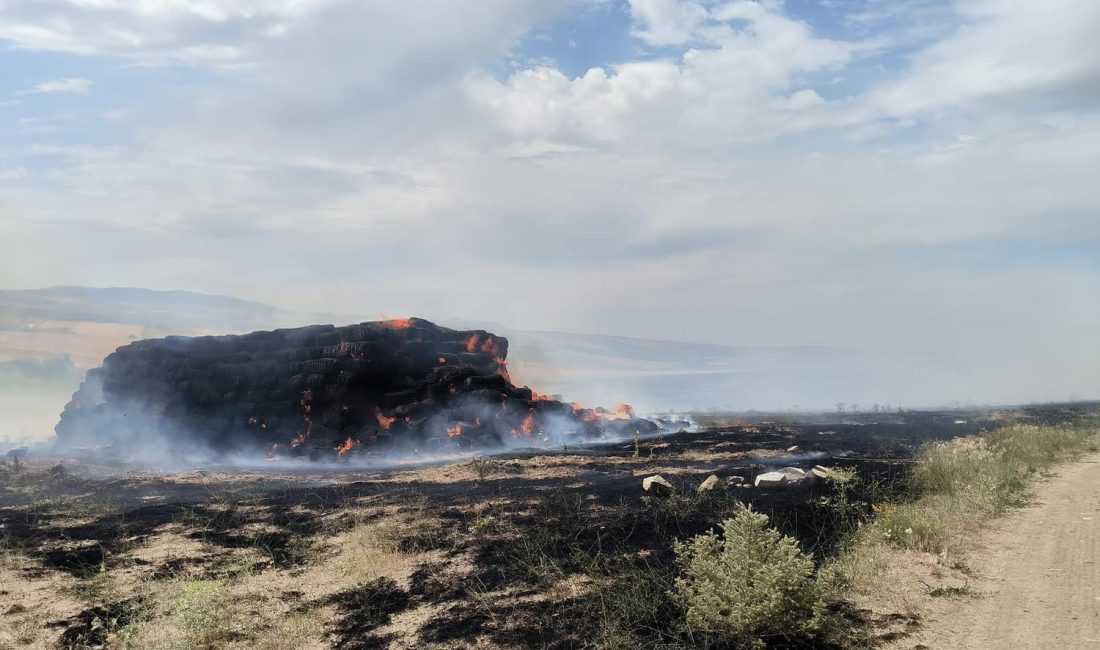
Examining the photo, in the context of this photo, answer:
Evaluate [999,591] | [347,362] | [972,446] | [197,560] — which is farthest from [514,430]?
[999,591]

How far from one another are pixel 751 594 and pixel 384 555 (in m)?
6.81

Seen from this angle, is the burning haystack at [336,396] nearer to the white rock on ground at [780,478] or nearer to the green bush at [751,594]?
the white rock on ground at [780,478]

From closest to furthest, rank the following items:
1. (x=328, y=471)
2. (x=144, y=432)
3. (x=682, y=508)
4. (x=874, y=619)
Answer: (x=874, y=619) < (x=682, y=508) < (x=328, y=471) < (x=144, y=432)

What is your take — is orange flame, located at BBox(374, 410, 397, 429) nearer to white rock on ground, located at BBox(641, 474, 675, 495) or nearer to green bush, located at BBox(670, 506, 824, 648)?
white rock on ground, located at BBox(641, 474, 675, 495)

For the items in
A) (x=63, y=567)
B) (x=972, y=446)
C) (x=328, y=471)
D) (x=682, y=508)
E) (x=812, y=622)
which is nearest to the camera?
(x=812, y=622)

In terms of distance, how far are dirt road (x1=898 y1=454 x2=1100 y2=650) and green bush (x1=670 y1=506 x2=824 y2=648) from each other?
123 centimetres

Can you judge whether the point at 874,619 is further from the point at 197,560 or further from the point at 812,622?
the point at 197,560

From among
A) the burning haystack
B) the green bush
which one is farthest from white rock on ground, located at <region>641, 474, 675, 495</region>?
the burning haystack

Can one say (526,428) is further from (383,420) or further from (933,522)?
(933,522)

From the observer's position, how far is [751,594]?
787 cm

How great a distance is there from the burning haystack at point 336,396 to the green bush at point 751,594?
25949 mm

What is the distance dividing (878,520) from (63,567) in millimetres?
14910

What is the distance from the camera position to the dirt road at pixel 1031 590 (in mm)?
7828

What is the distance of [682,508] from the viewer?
45.0 ft
